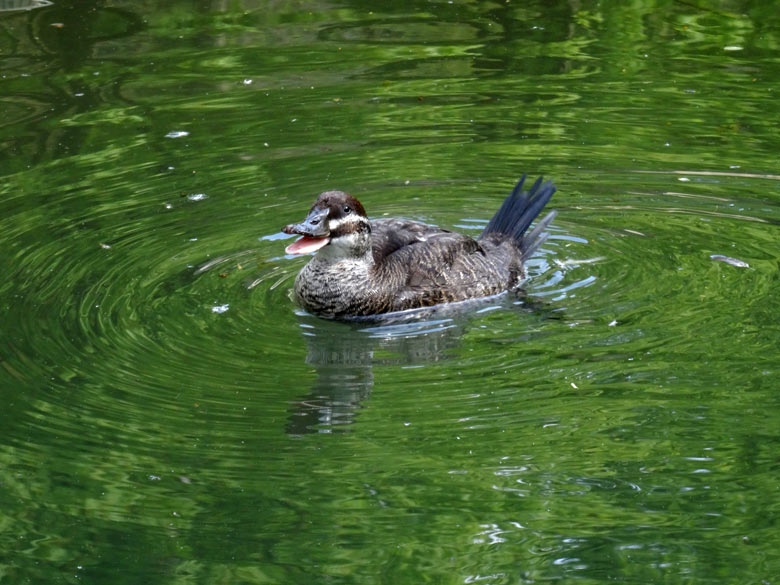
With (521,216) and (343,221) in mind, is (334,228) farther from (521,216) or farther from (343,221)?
(521,216)

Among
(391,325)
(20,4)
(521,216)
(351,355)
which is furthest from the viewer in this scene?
(20,4)

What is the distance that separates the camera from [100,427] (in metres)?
7.33

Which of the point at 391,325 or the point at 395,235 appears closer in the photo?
the point at 391,325

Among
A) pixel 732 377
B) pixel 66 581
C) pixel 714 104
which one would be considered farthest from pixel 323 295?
pixel 714 104

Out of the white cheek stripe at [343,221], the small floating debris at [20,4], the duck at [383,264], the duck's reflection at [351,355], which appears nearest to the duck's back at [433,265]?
the duck at [383,264]

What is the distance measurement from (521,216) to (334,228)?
1.72 m

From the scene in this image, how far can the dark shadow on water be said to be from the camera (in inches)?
299

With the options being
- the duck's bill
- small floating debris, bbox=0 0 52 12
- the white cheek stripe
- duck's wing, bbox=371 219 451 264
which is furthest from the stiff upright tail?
small floating debris, bbox=0 0 52 12

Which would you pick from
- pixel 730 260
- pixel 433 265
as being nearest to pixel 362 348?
pixel 433 265

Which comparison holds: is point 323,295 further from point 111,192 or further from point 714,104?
point 714,104

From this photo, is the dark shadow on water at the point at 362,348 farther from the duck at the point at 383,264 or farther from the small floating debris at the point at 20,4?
the small floating debris at the point at 20,4

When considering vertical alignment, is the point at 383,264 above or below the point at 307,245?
below

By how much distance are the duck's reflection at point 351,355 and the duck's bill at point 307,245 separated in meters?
0.50

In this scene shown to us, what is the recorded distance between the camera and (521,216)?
988 centimetres
